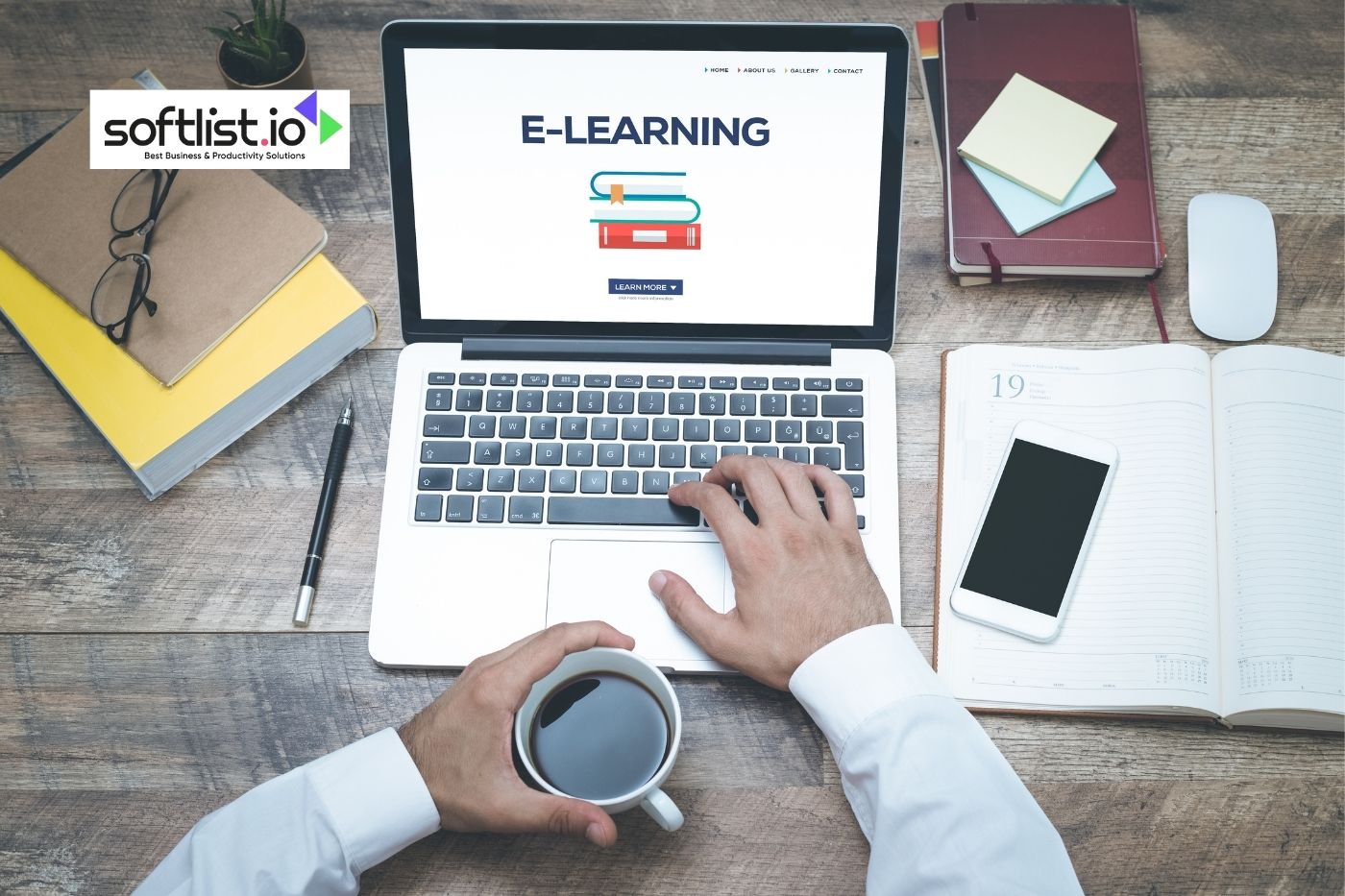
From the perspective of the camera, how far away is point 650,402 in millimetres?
1038

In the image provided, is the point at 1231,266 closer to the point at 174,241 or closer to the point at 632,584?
the point at 632,584

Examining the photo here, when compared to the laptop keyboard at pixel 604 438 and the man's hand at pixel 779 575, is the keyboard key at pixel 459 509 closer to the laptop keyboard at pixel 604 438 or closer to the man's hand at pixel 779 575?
the laptop keyboard at pixel 604 438

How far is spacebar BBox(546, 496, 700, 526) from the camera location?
3.26ft

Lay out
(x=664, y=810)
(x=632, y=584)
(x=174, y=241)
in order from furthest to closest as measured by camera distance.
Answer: (x=174, y=241) → (x=632, y=584) → (x=664, y=810)

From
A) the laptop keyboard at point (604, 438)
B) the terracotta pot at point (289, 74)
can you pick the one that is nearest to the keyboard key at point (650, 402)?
the laptop keyboard at point (604, 438)

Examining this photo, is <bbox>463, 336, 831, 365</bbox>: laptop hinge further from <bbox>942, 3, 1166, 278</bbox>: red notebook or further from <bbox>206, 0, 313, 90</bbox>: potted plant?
<bbox>206, 0, 313, 90</bbox>: potted plant

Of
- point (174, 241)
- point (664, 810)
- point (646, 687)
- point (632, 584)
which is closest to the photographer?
point (664, 810)

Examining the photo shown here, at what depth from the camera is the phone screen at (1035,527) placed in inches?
38.6

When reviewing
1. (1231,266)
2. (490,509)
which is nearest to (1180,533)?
(1231,266)

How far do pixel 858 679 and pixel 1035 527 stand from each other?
0.86ft

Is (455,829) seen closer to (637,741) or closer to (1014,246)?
(637,741)

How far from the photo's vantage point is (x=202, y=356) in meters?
1.05

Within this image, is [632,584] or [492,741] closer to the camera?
[492,741]

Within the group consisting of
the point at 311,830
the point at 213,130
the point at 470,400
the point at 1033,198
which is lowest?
the point at 311,830
